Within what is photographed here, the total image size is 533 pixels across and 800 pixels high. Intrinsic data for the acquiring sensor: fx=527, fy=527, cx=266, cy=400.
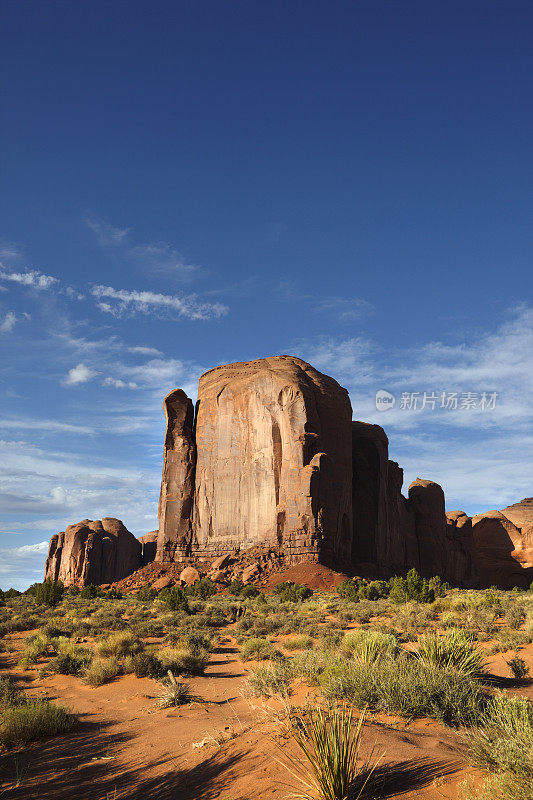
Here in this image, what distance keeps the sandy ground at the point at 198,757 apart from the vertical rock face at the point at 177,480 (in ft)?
128

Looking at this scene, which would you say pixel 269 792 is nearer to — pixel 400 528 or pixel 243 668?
pixel 243 668

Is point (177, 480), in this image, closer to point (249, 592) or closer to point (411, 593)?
point (249, 592)

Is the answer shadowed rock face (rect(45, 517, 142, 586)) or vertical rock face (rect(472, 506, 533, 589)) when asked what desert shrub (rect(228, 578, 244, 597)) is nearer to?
shadowed rock face (rect(45, 517, 142, 586))

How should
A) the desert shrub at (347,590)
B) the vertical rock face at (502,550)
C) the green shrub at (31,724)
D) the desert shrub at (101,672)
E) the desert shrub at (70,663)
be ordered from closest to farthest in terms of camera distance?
the green shrub at (31,724), the desert shrub at (101,672), the desert shrub at (70,663), the desert shrub at (347,590), the vertical rock face at (502,550)

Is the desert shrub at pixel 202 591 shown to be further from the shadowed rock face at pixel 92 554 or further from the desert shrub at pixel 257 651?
the shadowed rock face at pixel 92 554

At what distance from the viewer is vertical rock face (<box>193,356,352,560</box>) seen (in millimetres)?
41312

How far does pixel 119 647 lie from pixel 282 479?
29152mm

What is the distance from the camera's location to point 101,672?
11.9m

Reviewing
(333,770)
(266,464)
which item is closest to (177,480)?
(266,464)

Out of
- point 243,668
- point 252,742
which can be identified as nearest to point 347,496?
point 243,668

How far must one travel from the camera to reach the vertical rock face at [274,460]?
136 ft

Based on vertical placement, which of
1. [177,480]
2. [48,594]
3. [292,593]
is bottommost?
[292,593]

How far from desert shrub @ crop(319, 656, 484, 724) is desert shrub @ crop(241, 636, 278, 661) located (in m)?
6.02

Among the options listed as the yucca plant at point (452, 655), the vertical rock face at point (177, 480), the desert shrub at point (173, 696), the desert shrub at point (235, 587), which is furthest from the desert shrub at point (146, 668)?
the vertical rock face at point (177, 480)
